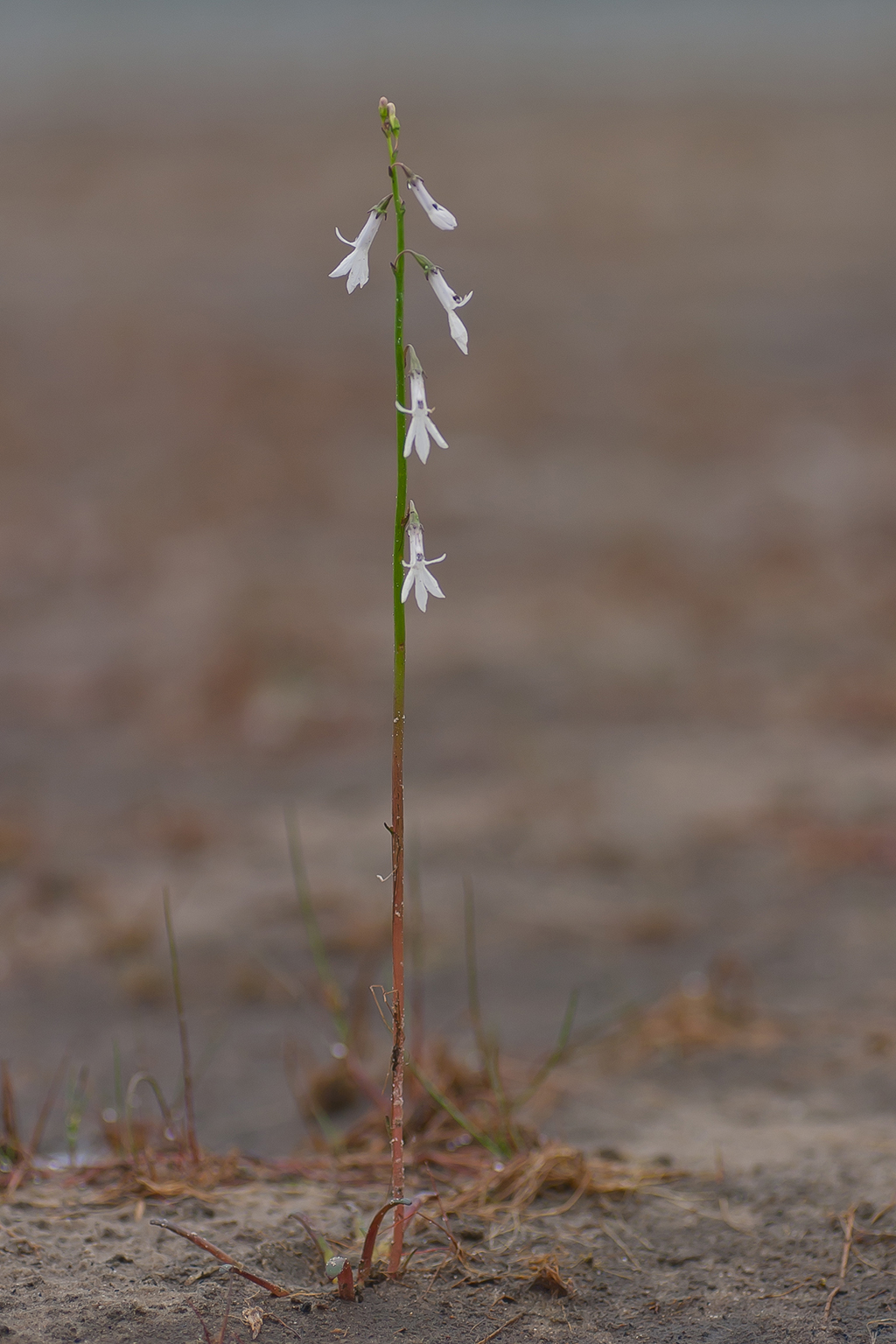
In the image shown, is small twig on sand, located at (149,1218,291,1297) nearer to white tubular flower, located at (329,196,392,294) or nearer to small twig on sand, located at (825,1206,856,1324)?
small twig on sand, located at (825,1206,856,1324)

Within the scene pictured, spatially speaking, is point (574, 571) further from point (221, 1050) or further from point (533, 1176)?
point (533, 1176)

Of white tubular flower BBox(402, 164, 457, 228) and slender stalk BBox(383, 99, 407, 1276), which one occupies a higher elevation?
white tubular flower BBox(402, 164, 457, 228)

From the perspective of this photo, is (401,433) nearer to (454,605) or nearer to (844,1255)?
(844,1255)

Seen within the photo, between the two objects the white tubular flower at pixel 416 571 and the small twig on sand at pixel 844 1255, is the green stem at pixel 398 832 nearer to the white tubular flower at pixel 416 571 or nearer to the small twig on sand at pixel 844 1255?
the white tubular flower at pixel 416 571

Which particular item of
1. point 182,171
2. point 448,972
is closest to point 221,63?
point 182,171

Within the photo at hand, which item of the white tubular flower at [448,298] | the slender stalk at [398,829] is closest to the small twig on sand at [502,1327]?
the slender stalk at [398,829]

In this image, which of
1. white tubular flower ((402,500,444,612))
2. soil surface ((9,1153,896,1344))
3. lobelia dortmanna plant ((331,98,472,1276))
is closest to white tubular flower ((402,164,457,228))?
lobelia dortmanna plant ((331,98,472,1276))
